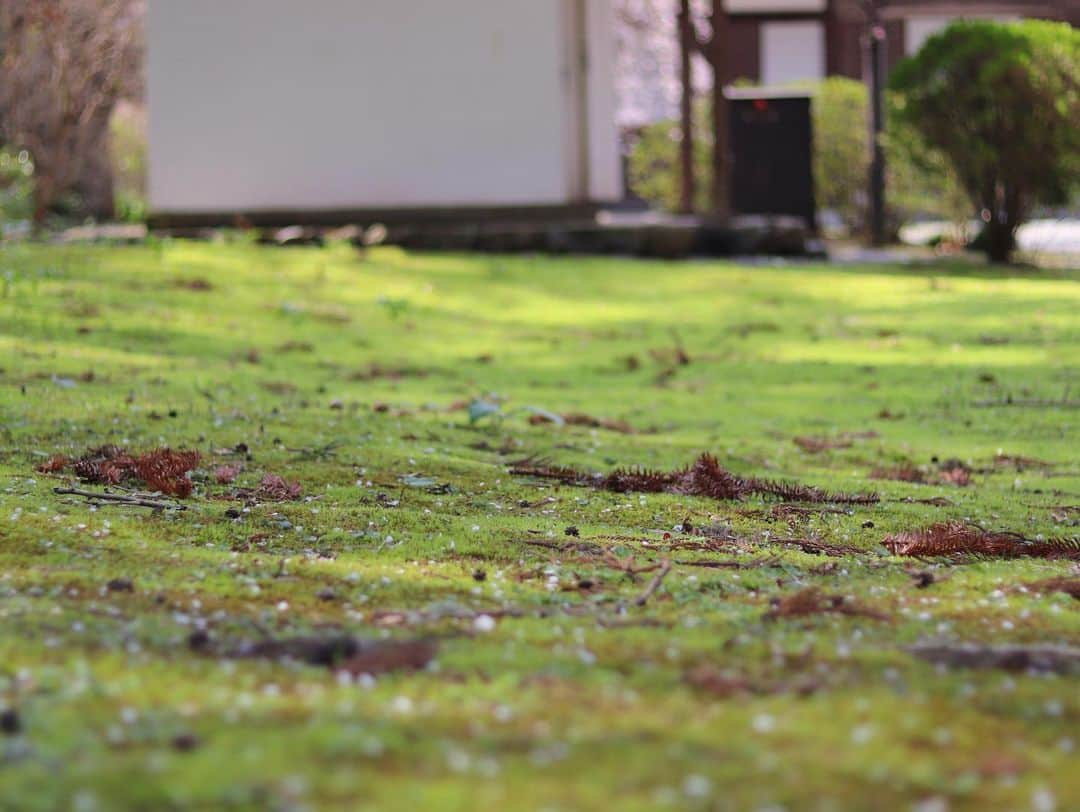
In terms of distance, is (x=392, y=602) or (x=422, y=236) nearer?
(x=392, y=602)

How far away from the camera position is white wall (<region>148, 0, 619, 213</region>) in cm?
1775

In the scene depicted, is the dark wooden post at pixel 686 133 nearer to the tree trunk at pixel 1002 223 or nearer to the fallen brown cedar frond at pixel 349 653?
the tree trunk at pixel 1002 223

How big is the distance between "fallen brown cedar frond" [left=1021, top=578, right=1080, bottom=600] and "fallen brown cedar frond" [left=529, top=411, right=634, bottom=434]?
3.50 metres

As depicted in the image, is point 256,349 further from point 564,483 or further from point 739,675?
point 739,675

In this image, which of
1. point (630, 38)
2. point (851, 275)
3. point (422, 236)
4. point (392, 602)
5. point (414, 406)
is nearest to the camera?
point (392, 602)

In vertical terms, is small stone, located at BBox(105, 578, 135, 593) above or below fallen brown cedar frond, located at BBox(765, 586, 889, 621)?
above

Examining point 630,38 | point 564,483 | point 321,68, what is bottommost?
point 564,483

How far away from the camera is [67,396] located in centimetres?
768

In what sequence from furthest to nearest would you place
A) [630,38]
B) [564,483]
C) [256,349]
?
[630,38]
[256,349]
[564,483]

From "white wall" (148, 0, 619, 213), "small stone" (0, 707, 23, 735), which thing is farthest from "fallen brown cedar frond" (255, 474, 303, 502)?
"white wall" (148, 0, 619, 213)

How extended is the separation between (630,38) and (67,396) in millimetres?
33540

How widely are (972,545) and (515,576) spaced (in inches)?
67.2

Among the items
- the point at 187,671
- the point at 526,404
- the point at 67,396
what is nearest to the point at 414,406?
the point at 526,404

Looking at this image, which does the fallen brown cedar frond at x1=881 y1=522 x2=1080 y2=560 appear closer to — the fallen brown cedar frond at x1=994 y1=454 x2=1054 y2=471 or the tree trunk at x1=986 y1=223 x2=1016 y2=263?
the fallen brown cedar frond at x1=994 y1=454 x2=1054 y2=471
